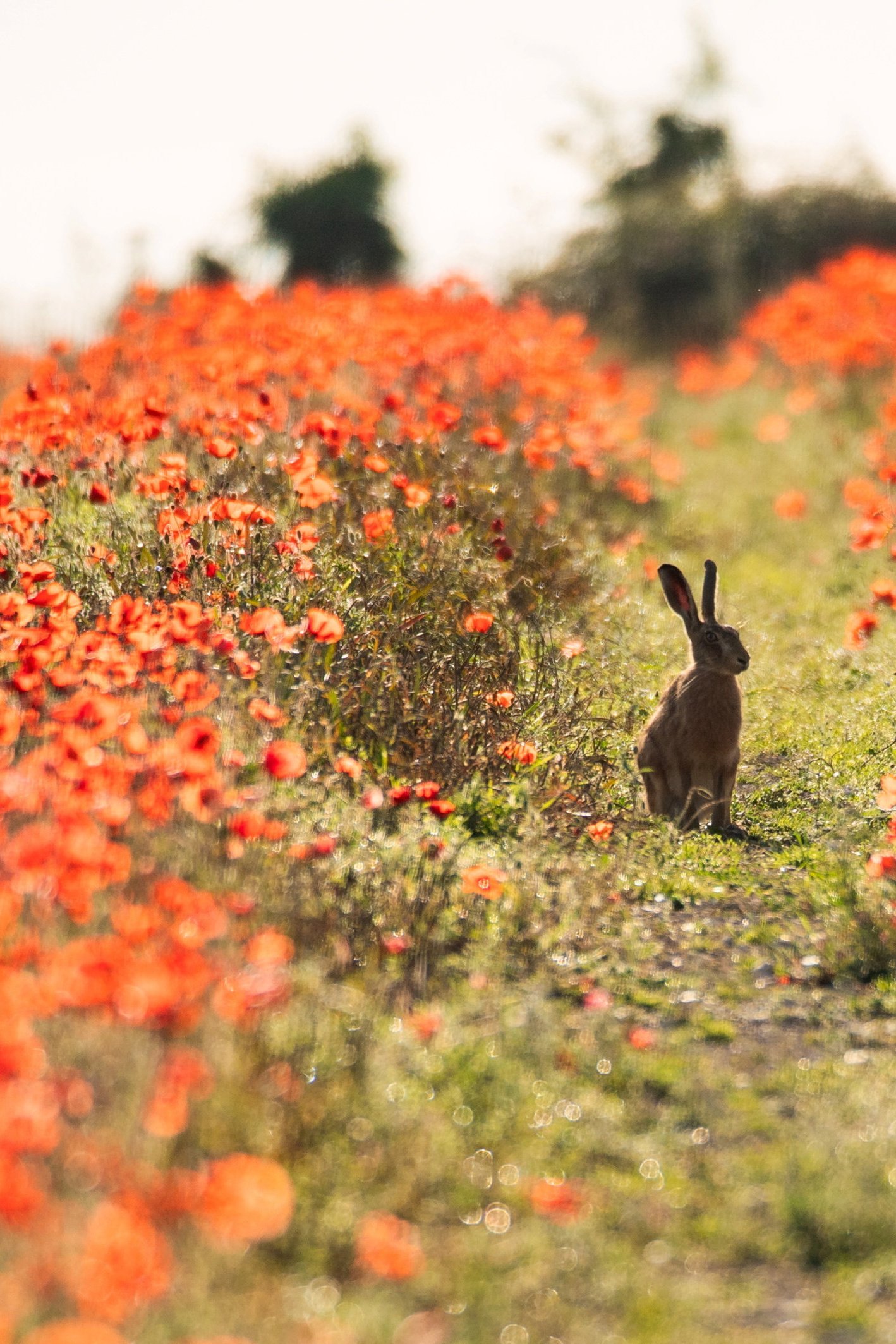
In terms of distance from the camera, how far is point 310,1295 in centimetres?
302

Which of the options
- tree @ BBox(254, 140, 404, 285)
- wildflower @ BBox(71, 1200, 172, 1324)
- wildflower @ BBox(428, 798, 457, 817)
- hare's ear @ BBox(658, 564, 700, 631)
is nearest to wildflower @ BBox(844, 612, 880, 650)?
hare's ear @ BBox(658, 564, 700, 631)

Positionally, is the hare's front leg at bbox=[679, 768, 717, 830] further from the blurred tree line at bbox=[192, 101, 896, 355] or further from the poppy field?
the blurred tree line at bbox=[192, 101, 896, 355]

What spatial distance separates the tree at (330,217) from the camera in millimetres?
→ 19766

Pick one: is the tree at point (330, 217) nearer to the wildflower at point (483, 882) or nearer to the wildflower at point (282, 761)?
the wildflower at point (483, 882)

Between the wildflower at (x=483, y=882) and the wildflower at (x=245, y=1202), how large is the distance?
208 centimetres

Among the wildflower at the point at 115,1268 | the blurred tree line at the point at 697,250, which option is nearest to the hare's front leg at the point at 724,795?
the wildflower at the point at 115,1268

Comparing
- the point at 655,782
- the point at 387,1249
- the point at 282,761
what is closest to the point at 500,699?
the point at 655,782

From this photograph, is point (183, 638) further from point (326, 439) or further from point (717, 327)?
point (717, 327)

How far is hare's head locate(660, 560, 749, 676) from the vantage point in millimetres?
6051

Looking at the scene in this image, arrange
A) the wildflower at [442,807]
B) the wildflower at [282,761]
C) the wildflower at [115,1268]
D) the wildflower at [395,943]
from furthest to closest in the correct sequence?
the wildflower at [442,807]
the wildflower at [395,943]
the wildflower at [282,761]
the wildflower at [115,1268]

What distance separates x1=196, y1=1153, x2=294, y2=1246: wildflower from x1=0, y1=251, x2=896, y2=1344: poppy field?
0.01 meters

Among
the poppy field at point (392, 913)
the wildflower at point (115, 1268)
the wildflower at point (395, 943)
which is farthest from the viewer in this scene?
the wildflower at point (395, 943)

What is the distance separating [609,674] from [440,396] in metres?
3.18

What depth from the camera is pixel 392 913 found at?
4.74 m
